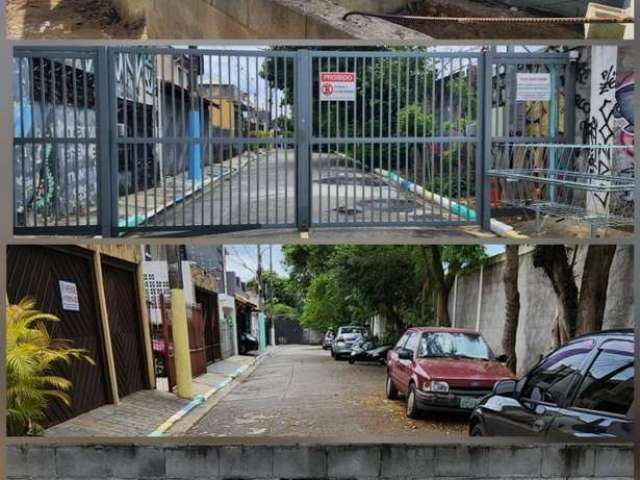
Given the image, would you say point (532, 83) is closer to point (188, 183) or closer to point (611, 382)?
point (611, 382)

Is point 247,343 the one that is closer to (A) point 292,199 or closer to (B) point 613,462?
(A) point 292,199

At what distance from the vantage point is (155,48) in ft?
18.1

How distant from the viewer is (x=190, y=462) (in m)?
5.55

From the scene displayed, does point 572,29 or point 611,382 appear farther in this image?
point 572,29

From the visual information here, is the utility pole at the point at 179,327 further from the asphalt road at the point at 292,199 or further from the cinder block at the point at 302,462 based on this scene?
the cinder block at the point at 302,462

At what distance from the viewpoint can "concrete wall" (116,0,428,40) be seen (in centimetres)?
547

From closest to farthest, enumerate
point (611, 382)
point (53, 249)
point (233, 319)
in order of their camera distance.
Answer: point (611, 382) < point (53, 249) < point (233, 319)

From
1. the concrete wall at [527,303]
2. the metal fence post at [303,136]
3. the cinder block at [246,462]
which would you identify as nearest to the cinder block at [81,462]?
the cinder block at [246,462]

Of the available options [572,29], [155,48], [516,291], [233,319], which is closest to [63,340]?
[233,319]

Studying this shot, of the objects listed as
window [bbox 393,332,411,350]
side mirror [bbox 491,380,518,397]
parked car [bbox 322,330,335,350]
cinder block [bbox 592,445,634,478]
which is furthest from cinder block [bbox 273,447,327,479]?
cinder block [bbox 592,445,634,478]

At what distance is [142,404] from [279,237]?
1590mm

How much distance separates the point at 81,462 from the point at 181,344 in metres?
1.07

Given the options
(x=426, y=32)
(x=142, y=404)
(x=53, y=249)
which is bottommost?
(x=142, y=404)

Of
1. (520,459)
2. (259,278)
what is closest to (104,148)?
(259,278)
